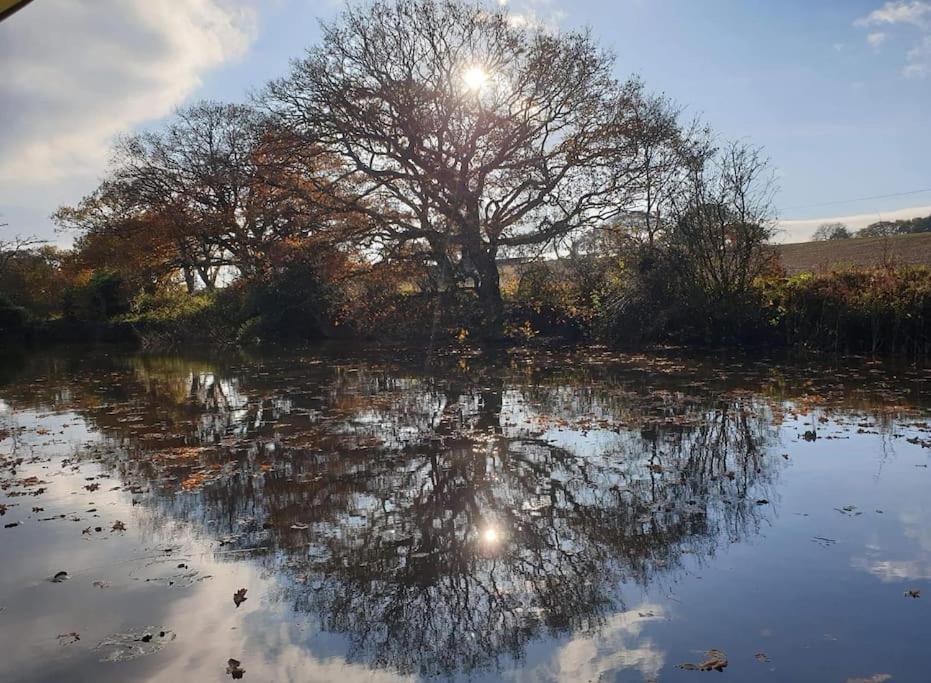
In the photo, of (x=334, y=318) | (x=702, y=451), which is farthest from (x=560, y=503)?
(x=334, y=318)

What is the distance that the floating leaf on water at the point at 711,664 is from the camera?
12.2 feet

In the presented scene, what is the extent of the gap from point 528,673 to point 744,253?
60.2ft

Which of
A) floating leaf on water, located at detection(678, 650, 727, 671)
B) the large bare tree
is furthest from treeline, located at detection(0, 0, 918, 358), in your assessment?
floating leaf on water, located at detection(678, 650, 727, 671)

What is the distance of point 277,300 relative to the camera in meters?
28.1

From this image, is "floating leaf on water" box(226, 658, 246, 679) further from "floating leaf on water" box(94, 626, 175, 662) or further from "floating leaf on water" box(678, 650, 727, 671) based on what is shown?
"floating leaf on water" box(678, 650, 727, 671)

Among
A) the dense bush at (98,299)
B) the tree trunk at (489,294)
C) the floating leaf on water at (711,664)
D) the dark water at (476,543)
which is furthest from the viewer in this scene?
the dense bush at (98,299)

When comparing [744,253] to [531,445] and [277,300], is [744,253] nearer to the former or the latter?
[531,445]

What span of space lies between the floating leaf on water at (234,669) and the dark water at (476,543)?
17 mm

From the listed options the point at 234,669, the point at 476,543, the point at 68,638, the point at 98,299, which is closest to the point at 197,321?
the point at 98,299

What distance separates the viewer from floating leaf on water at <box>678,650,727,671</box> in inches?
146

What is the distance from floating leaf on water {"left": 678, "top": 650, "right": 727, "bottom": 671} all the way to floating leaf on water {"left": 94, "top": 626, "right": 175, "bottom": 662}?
9.56 feet

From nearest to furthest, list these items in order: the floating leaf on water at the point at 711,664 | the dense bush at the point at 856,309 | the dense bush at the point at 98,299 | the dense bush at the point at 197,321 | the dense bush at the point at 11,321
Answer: the floating leaf on water at the point at 711,664 < the dense bush at the point at 856,309 < the dense bush at the point at 197,321 < the dense bush at the point at 11,321 < the dense bush at the point at 98,299

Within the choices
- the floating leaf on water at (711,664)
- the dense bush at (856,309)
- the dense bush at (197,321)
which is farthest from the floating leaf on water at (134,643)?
the dense bush at (197,321)

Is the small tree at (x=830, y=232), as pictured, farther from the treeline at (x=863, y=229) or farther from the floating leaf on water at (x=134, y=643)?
the floating leaf on water at (x=134, y=643)
